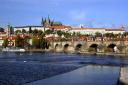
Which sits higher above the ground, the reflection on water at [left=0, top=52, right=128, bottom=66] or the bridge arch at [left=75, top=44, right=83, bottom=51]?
the bridge arch at [left=75, top=44, right=83, bottom=51]

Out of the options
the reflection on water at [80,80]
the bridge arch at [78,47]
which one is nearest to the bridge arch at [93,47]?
the bridge arch at [78,47]

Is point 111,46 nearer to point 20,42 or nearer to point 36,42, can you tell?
point 36,42

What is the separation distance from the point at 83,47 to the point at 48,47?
60.2 ft

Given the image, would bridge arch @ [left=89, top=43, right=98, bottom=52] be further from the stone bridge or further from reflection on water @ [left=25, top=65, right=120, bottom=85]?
reflection on water @ [left=25, top=65, right=120, bottom=85]

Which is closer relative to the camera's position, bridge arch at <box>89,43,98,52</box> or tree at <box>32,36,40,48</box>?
bridge arch at <box>89,43,98,52</box>

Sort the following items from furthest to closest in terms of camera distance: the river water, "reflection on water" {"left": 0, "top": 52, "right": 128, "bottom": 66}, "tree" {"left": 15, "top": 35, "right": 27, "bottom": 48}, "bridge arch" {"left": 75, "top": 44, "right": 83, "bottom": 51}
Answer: "tree" {"left": 15, "top": 35, "right": 27, "bottom": 48} < "bridge arch" {"left": 75, "top": 44, "right": 83, "bottom": 51} < "reflection on water" {"left": 0, "top": 52, "right": 128, "bottom": 66} < the river water

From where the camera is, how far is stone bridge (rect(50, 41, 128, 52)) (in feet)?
393

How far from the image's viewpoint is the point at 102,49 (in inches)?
4783

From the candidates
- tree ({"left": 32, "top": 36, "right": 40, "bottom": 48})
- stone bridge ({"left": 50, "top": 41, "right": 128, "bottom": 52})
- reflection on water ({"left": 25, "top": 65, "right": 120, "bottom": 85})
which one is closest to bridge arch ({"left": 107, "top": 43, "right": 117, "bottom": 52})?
stone bridge ({"left": 50, "top": 41, "right": 128, "bottom": 52})

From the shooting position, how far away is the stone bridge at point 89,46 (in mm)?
119637

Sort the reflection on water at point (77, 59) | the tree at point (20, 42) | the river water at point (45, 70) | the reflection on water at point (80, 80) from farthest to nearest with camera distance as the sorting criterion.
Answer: the tree at point (20, 42) → the reflection on water at point (77, 59) → the river water at point (45, 70) → the reflection on water at point (80, 80)

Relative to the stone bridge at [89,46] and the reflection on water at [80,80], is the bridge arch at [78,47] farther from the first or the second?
the reflection on water at [80,80]

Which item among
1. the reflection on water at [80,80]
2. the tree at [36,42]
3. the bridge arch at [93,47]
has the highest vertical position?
the tree at [36,42]

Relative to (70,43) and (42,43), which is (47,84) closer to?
(70,43)
